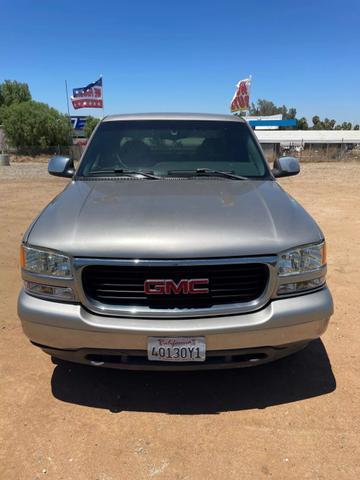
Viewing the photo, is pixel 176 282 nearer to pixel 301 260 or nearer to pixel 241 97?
pixel 301 260

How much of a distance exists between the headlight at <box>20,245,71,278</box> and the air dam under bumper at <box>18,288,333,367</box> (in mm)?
184

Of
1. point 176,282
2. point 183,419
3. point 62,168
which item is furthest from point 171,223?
point 62,168

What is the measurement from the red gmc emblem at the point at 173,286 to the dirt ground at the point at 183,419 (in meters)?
0.89

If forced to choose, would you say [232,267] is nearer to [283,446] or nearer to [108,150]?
[283,446]

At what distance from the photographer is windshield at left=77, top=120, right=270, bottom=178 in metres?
3.88

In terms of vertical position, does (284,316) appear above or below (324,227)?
above

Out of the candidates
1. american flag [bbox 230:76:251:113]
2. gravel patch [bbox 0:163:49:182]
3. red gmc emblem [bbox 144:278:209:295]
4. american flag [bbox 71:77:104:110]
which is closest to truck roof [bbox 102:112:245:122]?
red gmc emblem [bbox 144:278:209:295]

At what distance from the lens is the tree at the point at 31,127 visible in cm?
3869

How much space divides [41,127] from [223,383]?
39808 mm

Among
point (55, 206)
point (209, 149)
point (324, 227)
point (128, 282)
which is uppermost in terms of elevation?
point (209, 149)

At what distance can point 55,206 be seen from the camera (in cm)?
306

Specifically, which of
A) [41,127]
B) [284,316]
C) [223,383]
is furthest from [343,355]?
[41,127]

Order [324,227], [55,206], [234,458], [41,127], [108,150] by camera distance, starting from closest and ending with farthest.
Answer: [234,458] < [55,206] < [108,150] < [324,227] < [41,127]

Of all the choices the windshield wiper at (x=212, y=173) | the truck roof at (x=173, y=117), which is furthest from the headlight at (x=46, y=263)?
the truck roof at (x=173, y=117)
